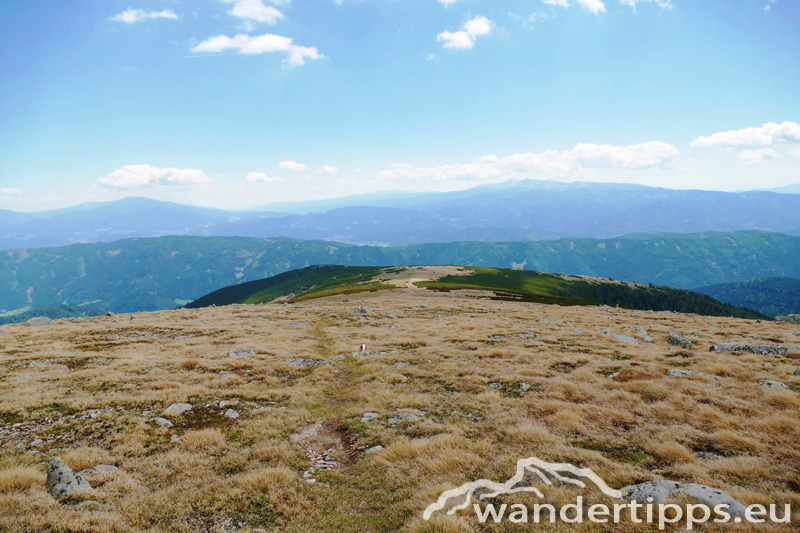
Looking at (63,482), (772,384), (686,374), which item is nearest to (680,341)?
(686,374)

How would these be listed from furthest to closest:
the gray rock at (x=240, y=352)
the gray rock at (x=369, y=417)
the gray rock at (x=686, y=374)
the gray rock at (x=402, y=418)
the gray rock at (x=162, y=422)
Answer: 1. the gray rock at (x=240, y=352)
2. the gray rock at (x=686, y=374)
3. the gray rock at (x=369, y=417)
4. the gray rock at (x=402, y=418)
5. the gray rock at (x=162, y=422)

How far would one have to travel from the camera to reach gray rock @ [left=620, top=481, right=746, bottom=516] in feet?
22.1

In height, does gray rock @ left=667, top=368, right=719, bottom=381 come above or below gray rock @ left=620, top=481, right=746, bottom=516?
below

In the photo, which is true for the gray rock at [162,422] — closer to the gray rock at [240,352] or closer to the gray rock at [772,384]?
the gray rock at [240,352]

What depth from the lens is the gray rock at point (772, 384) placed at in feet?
44.3

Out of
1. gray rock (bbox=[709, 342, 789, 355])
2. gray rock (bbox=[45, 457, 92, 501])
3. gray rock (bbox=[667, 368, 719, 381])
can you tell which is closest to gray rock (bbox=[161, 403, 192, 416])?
gray rock (bbox=[45, 457, 92, 501])

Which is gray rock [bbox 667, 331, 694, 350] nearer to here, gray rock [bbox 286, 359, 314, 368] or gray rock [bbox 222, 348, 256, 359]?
gray rock [bbox 286, 359, 314, 368]

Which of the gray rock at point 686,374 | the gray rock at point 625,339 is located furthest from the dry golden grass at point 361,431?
the gray rock at point 625,339

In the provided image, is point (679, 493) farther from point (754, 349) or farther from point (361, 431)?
point (754, 349)

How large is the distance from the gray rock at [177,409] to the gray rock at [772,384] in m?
24.5

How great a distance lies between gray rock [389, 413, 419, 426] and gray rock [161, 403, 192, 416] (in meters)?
8.62

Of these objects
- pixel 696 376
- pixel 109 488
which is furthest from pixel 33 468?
pixel 696 376

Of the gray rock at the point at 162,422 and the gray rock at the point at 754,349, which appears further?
the gray rock at the point at 754,349

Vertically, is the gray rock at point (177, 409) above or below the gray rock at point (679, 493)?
below
